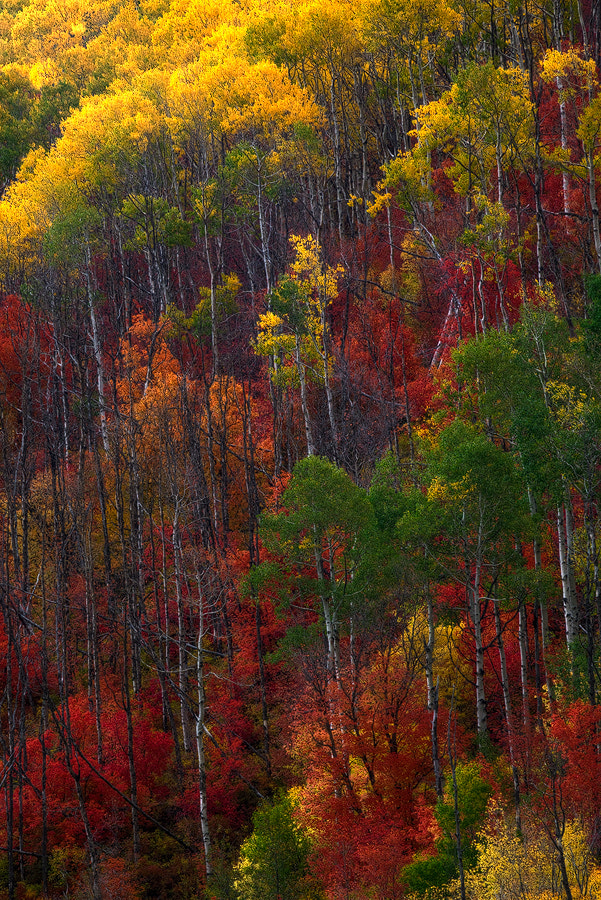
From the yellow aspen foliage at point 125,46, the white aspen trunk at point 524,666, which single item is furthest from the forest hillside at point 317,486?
the yellow aspen foliage at point 125,46

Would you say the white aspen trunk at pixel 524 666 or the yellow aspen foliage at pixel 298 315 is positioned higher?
the yellow aspen foliage at pixel 298 315

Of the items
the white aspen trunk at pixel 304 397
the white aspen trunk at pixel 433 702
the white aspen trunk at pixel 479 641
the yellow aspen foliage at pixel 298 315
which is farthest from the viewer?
the yellow aspen foliage at pixel 298 315

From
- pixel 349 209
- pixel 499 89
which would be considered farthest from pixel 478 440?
pixel 349 209

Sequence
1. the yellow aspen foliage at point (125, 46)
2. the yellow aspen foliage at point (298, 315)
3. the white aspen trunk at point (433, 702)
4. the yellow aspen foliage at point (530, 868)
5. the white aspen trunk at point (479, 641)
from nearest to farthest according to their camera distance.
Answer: the yellow aspen foliage at point (530, 868), the white aspen trunk at point (433, 702), the white aspen trunk at point (479, 641), the yellow aspen foliage at point (298, 315), the yellow aspen foliage at point (125, 46)

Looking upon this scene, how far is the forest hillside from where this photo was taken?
2347 cm

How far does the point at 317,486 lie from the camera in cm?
2761

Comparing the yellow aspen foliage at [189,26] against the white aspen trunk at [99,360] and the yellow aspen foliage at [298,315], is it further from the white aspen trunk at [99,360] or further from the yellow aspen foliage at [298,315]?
the yellow aspen foliage at [298,315]

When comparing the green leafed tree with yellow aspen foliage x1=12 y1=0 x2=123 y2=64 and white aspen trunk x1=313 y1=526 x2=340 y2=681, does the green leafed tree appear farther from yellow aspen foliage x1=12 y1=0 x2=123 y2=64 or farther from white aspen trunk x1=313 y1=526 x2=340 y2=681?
yellow aspen foliage x1=12 y1=0 x2=123 y2=64

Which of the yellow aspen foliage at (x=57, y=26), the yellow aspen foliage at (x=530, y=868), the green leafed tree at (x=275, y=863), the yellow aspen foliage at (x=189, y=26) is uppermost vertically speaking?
the yellow aspen foliage at (x=57, y=26)

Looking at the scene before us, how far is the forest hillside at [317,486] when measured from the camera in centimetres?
2347

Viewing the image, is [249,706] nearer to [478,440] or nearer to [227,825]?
[227,825]

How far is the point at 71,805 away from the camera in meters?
27.2

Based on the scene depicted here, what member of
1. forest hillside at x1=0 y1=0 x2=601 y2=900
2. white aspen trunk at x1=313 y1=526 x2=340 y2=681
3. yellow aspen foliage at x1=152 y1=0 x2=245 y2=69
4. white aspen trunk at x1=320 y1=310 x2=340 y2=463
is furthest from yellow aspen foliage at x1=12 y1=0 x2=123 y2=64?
white aspen trunk at x1=313 y1=526 x2=340 y2=681

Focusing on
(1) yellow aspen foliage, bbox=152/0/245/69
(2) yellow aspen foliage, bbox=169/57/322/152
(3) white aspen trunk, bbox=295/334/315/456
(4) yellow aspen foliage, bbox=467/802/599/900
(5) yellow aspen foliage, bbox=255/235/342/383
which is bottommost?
(4) yellow aspen foliage, bbox=467/802/599/900
